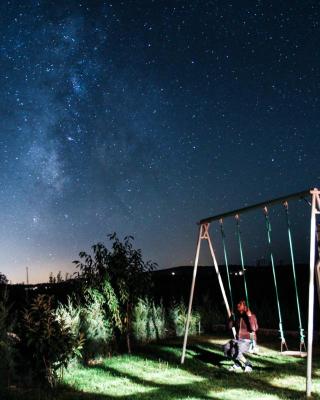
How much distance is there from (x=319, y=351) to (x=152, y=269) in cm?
494

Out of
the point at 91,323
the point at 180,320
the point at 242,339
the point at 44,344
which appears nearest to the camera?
the point at 44,344

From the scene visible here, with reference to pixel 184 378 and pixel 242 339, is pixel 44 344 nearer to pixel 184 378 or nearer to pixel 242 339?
pixel 184 378

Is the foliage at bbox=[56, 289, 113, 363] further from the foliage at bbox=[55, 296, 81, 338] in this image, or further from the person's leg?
the person's leg

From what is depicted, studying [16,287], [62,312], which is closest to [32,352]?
[62,312]

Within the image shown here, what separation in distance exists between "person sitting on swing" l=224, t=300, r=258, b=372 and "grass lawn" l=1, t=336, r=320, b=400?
0.91ft

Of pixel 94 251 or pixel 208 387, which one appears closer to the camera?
pixel 208 387

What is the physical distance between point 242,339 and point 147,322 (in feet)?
15.2

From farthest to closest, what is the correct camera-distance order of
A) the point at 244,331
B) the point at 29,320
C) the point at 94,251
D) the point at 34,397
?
the point at 94,251 < the point at 244,331 < the point at 29,320 < the point at 34,397

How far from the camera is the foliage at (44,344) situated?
9.28 meters

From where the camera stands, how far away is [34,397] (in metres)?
8.44

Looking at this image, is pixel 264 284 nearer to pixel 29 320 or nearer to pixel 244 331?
pixel 244 331

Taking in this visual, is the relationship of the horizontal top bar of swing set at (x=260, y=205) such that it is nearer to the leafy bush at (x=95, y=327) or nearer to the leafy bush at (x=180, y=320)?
the leafy bush at (x=95, y=327)

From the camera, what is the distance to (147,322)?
577 inches

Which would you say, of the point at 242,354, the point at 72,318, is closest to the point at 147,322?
the point at 72,318
